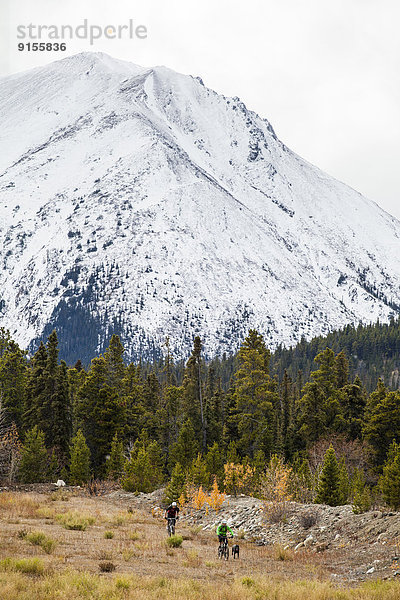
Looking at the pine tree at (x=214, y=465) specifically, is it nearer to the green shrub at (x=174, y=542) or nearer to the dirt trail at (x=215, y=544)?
the dirt trail at (x=215, y=544)

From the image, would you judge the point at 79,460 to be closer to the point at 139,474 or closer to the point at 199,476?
the point at 139,474

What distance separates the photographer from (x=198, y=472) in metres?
35.3

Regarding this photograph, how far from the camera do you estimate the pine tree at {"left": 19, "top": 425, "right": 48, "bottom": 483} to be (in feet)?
132

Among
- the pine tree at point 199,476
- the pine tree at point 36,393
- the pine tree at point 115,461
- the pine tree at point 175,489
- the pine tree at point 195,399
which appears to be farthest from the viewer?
the pine tree at point 195,399

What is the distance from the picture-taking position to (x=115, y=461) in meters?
Answer: 43.8

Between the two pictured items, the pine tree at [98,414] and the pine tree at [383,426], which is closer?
the pine tree at [383,426]

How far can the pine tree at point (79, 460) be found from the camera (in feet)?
134

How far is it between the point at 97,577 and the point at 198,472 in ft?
75.0

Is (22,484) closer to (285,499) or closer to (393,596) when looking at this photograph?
(285,499)

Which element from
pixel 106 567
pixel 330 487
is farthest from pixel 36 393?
pixel 106 567

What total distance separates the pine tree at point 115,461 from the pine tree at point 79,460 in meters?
2.47

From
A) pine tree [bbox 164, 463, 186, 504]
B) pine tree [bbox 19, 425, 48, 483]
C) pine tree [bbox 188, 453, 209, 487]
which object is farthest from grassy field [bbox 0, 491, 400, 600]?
pine tree [bbox 19, 425, 48, 483]

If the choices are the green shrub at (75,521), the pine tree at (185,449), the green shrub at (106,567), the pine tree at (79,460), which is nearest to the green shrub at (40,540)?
the green shrub at (106,567)

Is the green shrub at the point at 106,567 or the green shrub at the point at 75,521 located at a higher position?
the green shrub at the point at 106,567
